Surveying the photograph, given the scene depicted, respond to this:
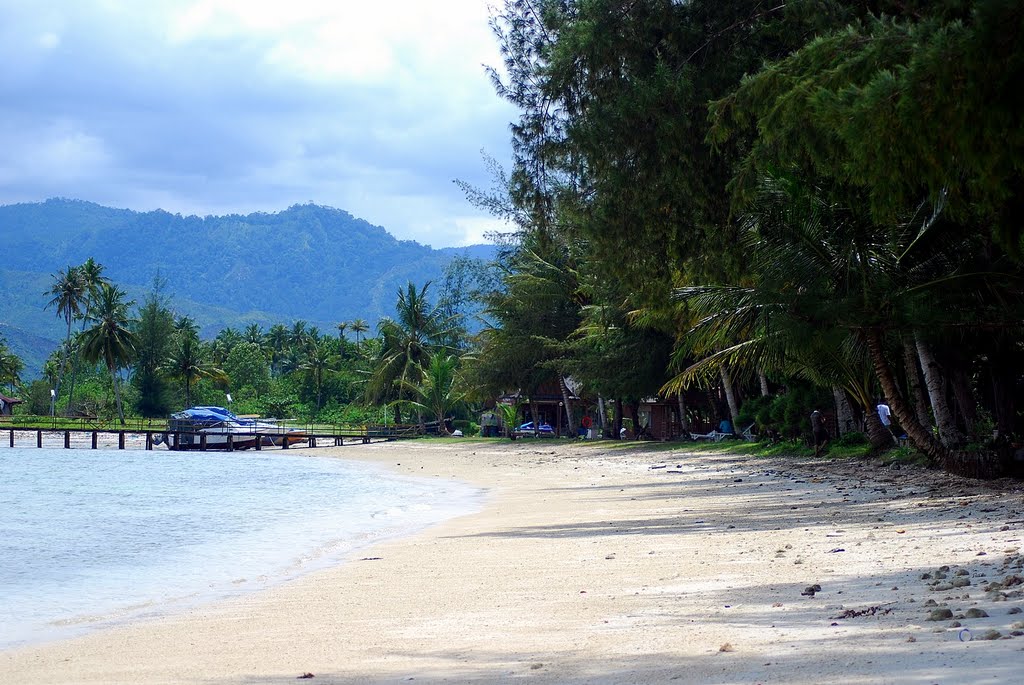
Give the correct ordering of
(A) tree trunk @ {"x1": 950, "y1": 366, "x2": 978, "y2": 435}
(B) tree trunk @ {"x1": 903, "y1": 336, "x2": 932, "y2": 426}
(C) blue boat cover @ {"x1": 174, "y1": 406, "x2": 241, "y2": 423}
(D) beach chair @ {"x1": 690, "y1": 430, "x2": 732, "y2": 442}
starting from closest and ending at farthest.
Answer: (A) tree trunk @ {"x1": 950, "y1": 366, "x2": 978, "y2": 435}, (B) tree trunk @ {"x1": 903, "y1": 336, "x2": 932, "y2": 426}, (D) beach chair @ {"x1": 690, "y1": 430, "x2": 732, "y2": 442}, (C) blue boat cover @ {"x1": 174, "y1": 406, "x2": 241, "y2": 423}

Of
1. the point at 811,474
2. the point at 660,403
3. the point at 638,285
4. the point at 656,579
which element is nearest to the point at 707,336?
the point at 811,474

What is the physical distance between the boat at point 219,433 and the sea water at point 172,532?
2759 centimetres

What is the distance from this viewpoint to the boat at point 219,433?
6675cm

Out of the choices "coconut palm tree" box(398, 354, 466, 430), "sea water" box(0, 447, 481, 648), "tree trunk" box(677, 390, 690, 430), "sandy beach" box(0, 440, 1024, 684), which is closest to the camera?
"sandy beach" box(0, 440, 1024, 684)

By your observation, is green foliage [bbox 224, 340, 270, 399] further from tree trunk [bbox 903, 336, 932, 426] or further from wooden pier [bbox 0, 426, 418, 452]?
tree trunk [bbox 903, 336, 932, 426]

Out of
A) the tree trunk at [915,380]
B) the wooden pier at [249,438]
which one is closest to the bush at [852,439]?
the tree trunk at [915,380]

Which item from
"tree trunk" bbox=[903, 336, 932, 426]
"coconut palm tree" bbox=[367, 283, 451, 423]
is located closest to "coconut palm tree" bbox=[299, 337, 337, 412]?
"coconut palm tree" bbox=[367, 283, 451, 423]

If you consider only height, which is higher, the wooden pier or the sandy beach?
the wooden pier

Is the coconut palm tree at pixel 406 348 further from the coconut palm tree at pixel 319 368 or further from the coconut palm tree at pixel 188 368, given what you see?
the coconut palm tree at pixel 188 368

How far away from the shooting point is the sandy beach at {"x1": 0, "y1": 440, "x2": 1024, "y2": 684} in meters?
5.14

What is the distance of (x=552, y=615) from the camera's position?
7.23m

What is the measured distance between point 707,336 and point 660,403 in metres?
26.7

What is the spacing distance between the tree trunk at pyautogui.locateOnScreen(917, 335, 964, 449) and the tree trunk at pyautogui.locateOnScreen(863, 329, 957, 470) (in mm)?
205

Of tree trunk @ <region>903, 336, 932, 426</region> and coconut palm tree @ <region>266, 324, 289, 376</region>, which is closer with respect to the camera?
tree trunk @ <region>903, 336, 932, 426</region>
